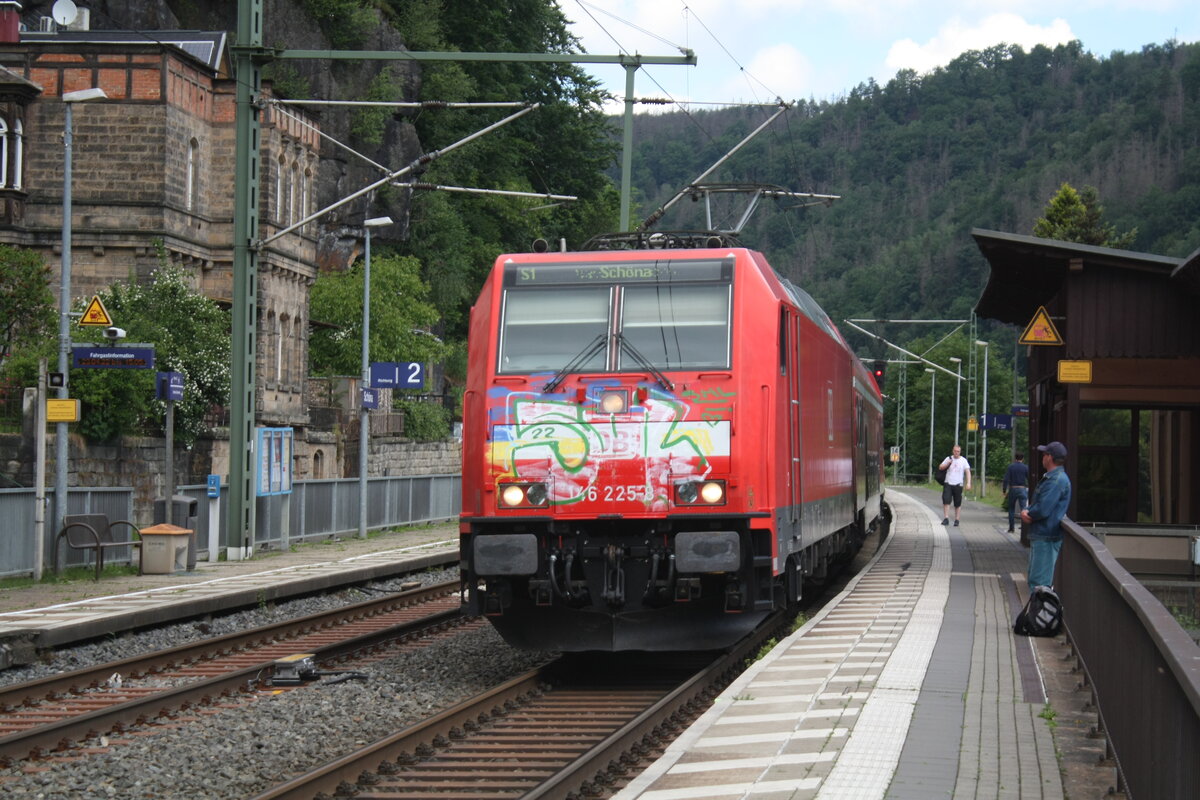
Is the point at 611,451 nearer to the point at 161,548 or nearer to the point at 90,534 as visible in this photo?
the point at 161,548

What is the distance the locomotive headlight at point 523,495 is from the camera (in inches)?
479

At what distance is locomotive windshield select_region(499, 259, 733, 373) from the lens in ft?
41.5


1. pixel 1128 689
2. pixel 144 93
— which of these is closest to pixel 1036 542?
pixel 1128 689

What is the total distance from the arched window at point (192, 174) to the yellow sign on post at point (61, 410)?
21.7m

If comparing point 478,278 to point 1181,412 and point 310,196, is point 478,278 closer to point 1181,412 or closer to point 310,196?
point 310,196

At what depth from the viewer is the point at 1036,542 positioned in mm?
14023

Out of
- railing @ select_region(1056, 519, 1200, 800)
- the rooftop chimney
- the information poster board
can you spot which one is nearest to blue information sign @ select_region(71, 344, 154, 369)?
the information poster board

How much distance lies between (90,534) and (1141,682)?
18.1m

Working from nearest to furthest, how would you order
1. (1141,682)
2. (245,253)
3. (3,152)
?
1. (1141,682)
2. (245,253)
3. (3,152)

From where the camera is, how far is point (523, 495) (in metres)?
12.2

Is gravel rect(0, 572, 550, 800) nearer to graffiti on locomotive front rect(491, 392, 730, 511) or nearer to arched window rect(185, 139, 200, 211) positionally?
graffiti on locomotive front rect(491, 392, 730, 511)

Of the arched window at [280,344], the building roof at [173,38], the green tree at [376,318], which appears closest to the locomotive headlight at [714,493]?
the building roof at [173,38]

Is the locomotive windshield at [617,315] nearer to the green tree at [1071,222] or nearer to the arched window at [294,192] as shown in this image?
the arched window at [294,192]

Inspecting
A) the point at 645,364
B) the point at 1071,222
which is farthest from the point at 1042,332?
the point at 1071,222
